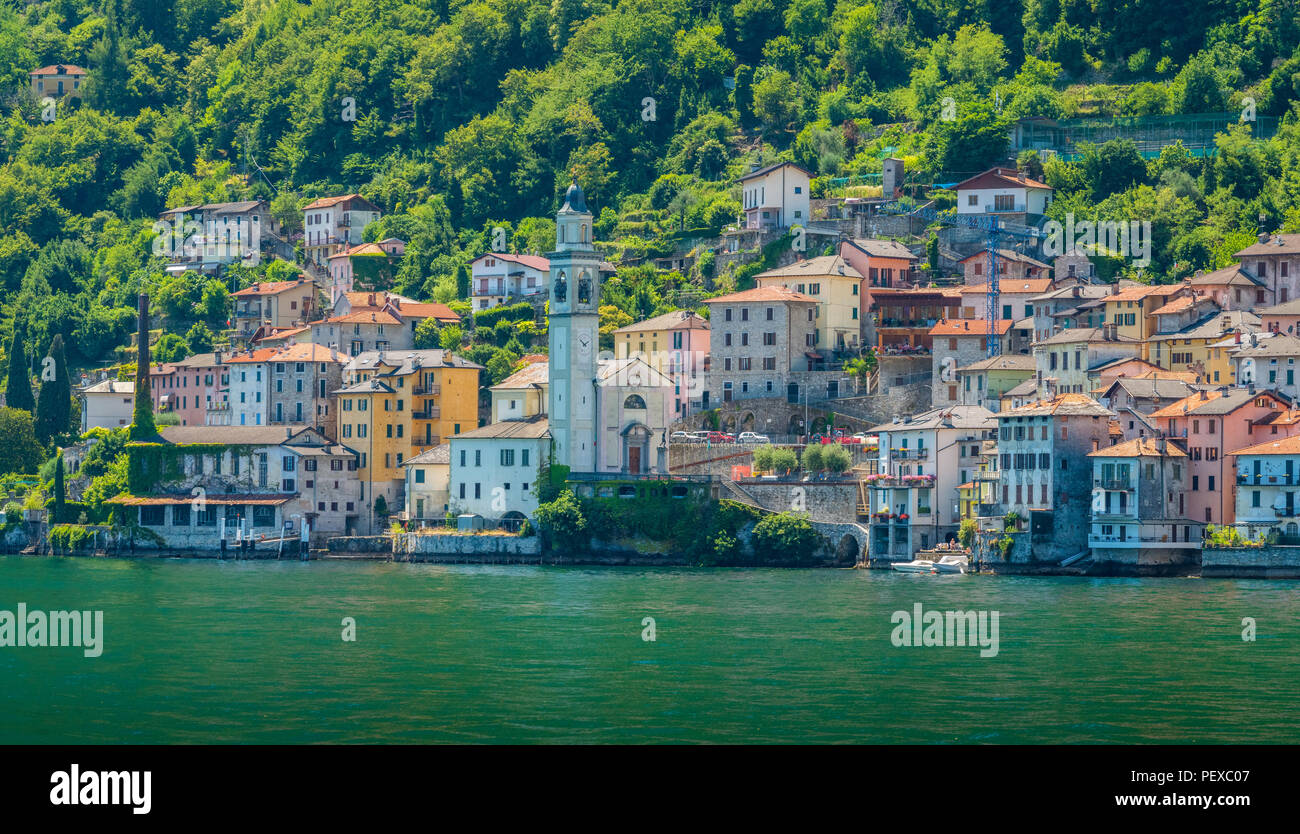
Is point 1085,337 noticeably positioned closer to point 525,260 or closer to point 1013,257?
point 1013,257

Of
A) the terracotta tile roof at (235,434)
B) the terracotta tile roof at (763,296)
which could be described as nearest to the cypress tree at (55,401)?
the terracotta tile roof at (235,434)

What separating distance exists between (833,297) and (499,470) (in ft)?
54.0

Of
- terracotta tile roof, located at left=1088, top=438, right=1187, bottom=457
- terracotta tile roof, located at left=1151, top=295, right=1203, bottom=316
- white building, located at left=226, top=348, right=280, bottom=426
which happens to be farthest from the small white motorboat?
white building, located at left=226, top=348, right=280, bottom=426

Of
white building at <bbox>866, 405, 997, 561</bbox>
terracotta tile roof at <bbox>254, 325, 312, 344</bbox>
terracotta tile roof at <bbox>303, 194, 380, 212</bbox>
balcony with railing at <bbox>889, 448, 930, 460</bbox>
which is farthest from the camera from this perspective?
terracotta tile roof at <bbox>303, 194, 380, 212</bbox>

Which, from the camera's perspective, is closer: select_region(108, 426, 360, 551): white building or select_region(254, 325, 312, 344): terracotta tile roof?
select_region(108, 426, 360, 551): white building

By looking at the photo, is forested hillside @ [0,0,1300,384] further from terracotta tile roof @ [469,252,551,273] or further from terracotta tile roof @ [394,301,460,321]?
terracotta tile roof @ [394,301,460,321]

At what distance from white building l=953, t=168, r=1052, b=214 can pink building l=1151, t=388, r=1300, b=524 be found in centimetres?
2544

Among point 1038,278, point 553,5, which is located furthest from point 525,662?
point 553,5

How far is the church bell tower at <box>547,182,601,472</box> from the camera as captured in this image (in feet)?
306

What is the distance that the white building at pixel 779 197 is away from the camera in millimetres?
111000

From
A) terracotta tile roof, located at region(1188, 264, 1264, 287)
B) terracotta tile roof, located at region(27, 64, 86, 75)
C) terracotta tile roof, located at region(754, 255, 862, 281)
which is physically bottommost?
terracotta tile roof, located at region(1188, 264, 1264, 287)

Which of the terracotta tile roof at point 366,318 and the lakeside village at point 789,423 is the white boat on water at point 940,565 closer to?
the lakeside village at point 789,423

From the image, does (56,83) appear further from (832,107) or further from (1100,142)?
(1100,142)

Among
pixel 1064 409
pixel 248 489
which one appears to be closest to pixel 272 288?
pixel 248 489
